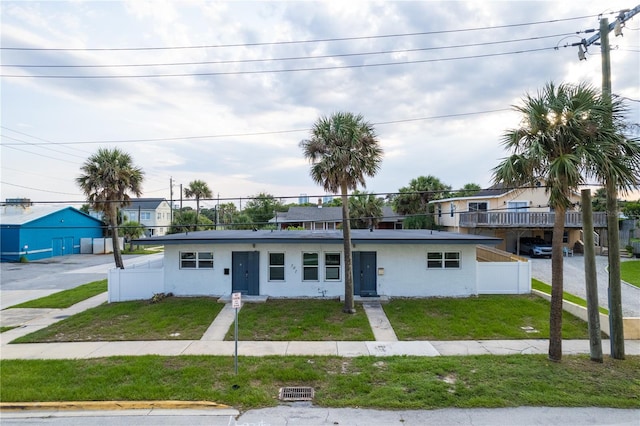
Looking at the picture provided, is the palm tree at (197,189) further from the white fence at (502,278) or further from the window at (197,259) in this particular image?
the white fence at (502,278)

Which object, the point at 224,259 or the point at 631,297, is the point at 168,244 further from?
the point at 631,297

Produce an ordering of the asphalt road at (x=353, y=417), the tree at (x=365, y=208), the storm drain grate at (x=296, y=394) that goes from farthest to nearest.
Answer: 1. the tree at (x=365, y=208)
2. the storm drain grate at (x=296, y=394)
3. the asphalt road at (x=353, y=417)

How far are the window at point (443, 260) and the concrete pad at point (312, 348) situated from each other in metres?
7.61

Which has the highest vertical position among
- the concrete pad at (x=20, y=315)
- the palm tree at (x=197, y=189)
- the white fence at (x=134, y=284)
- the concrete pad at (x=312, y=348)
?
the palm tree at (x=197, y=189)

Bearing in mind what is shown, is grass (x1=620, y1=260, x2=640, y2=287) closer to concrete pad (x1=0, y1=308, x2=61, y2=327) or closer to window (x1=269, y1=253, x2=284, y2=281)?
window (x1=269, y1=253, x2=284, y2=281)

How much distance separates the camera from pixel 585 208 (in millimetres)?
9672

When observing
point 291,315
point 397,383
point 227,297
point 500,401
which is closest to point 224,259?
point 227,297

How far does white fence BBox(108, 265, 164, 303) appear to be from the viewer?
16.8 m

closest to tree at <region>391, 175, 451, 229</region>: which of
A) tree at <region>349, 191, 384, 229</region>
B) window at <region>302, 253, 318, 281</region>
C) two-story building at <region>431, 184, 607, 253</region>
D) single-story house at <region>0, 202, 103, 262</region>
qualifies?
tree at <region>349, 191, 384, 229</region>

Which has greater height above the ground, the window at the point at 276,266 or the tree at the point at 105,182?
the tree at the point at 105,182

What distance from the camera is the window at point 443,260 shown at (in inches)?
654

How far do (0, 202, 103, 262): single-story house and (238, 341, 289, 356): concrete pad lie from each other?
2993 centimetres

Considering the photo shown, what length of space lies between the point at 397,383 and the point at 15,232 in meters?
41.7

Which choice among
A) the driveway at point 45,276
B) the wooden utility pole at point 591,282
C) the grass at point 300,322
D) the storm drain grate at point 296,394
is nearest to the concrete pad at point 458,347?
the grass at point 300,322
